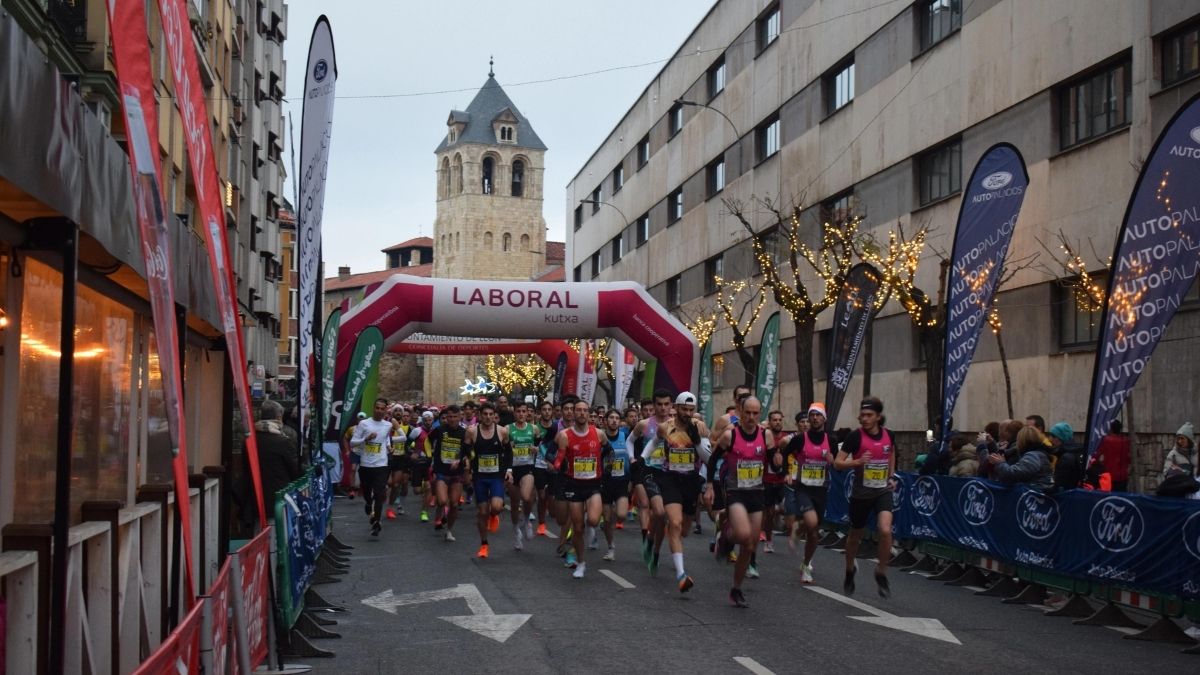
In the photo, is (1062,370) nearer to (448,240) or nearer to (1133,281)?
(1133,281)

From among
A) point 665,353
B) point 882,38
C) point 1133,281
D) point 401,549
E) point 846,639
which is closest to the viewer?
point 846,639

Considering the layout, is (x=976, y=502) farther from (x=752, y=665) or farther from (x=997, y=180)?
(x=752, y=665)

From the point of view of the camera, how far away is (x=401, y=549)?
19125 mm

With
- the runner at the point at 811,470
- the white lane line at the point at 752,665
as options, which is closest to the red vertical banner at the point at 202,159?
the white lane line at the point at 752,665

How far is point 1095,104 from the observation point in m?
24.6

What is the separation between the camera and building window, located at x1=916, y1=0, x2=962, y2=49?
3006 cm

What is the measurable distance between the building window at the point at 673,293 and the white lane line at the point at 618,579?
38.9m

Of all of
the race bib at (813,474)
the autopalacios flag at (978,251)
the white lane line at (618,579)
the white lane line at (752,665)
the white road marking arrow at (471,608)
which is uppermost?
the autopalacios flag at (978,251)

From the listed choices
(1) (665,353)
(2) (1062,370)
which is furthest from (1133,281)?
(1) (665,353)

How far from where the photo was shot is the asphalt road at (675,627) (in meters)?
10.0

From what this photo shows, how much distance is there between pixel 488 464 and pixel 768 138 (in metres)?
26.0

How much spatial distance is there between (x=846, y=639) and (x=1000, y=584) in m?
4.25

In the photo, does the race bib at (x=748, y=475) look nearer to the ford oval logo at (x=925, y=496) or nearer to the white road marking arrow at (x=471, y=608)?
the white road marking arrow at (x=471, y=608)

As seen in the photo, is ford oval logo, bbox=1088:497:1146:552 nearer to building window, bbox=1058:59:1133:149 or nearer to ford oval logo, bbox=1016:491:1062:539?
ford oval logo, bbox=1016:491:1062:539
